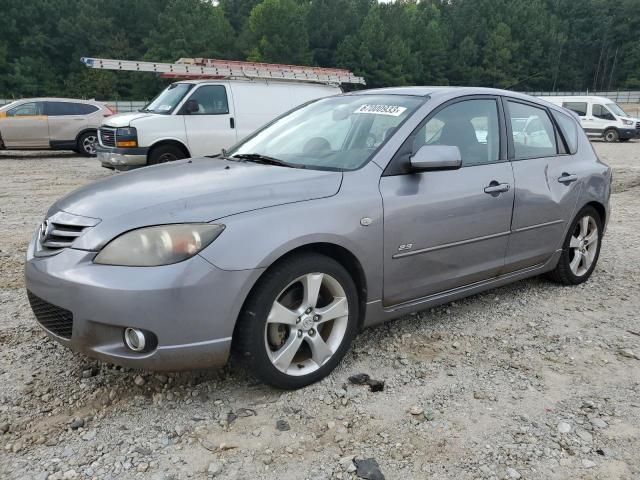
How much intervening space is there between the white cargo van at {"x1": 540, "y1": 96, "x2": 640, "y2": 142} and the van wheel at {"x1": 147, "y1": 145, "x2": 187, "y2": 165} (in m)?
18.1

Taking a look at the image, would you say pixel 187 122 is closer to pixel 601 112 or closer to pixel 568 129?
pixel 568 129

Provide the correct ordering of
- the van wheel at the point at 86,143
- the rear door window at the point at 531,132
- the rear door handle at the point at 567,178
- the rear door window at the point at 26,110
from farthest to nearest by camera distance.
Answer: the van wheel at the point at 86,143 < the rear door window at the point at 26,110 < the rear door handle at the point at 567,178 < the rear door window at the point at 531,132

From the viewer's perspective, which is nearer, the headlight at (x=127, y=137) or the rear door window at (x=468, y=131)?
the rear door window at (x=468, y=131)

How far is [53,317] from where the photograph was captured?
2.65m

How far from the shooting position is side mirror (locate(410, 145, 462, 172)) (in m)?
3.10

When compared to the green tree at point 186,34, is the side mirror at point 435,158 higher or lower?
lower

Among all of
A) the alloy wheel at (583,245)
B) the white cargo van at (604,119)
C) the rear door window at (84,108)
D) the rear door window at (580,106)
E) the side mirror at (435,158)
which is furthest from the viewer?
the rear door window at (580,106)

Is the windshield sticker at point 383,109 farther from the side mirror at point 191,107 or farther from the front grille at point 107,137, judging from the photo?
the front grille at point 107,137

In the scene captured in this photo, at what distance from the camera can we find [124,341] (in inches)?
97.5

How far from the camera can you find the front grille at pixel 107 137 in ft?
30.5

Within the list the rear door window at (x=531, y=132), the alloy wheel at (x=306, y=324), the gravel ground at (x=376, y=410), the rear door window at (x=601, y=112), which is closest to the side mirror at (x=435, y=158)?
the alloy wheel at (x=306, y=324)

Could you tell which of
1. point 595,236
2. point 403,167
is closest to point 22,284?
point 403,167

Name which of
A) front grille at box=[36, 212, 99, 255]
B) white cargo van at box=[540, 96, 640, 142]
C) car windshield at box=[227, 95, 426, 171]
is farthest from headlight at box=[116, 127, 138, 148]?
white cargo van at box=[540, 96, 640, 142]

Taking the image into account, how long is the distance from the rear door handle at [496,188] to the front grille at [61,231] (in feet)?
7.76
